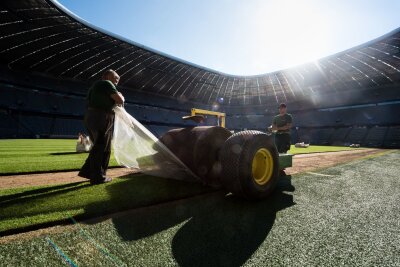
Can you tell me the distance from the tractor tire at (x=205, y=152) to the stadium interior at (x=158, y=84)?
2198 cm

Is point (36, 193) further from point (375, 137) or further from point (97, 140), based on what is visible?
point (375, 137)

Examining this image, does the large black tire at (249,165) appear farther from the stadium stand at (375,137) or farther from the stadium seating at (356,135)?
the stadium seating at (356,135)

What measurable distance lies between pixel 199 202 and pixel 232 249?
3.82ft

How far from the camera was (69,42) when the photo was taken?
88.6ft

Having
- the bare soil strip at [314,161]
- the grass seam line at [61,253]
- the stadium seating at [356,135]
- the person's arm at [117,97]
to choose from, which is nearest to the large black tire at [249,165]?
the grass seam line at [61,253]

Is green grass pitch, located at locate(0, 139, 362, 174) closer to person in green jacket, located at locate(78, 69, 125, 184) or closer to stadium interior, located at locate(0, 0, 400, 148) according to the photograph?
person in green jacket, located at locate(78, 69, 125, 184)

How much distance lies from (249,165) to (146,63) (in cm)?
3408

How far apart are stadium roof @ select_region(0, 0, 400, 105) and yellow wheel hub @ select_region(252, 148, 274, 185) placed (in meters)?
23.0

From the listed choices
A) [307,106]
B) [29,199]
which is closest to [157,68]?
[307,106]

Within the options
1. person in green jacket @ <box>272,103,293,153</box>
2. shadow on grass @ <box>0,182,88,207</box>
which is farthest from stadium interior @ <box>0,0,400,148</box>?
shadow on grass @ <box>0,182,88,207</box>

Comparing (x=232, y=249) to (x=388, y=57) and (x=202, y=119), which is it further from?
(x=388, y=57)

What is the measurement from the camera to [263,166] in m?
3.24

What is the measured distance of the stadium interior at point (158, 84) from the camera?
25188 mm

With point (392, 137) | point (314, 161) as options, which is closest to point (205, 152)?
point (314, 161)
